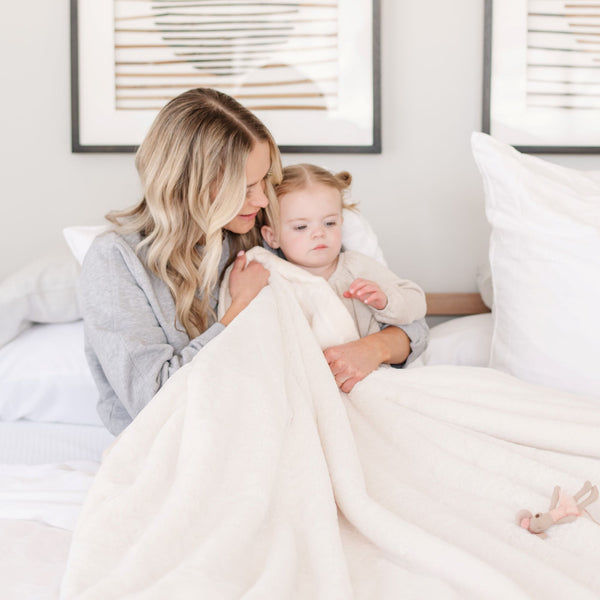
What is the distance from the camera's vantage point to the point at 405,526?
82 centimetres

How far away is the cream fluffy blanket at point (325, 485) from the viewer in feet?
2.45

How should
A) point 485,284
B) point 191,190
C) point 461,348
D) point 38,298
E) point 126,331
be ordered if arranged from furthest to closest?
point 485,284, point 461,348, point 38,298, point 191,190, point 126,331

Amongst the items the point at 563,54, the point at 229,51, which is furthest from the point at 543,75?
the point at 229,51

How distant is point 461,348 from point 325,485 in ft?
2.74

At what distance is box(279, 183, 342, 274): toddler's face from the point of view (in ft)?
5.03

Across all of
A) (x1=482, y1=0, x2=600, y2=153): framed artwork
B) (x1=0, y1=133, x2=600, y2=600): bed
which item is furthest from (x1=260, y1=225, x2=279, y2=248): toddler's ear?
(x1=482, y1=0, x2=600, y2=153): framed artwork

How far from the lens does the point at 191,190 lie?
1.40 meters

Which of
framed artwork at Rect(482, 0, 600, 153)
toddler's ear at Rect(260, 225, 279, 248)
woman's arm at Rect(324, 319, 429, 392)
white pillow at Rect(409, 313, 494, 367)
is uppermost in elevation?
framed artwork at Rect(482, 0, 600, 153)

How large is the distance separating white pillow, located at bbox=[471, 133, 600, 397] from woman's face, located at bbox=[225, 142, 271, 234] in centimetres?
47

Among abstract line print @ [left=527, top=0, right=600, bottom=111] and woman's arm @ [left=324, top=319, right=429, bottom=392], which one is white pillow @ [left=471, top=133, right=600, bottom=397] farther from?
abstract line print @ [left=527, top=0, right=600, bottom=111]

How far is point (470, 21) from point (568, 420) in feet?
4.07

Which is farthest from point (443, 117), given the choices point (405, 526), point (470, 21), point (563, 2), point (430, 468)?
point (405, 526)

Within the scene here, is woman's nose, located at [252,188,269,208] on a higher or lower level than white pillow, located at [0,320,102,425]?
higher

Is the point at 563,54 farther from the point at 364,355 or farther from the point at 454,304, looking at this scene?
the point at 364,355
